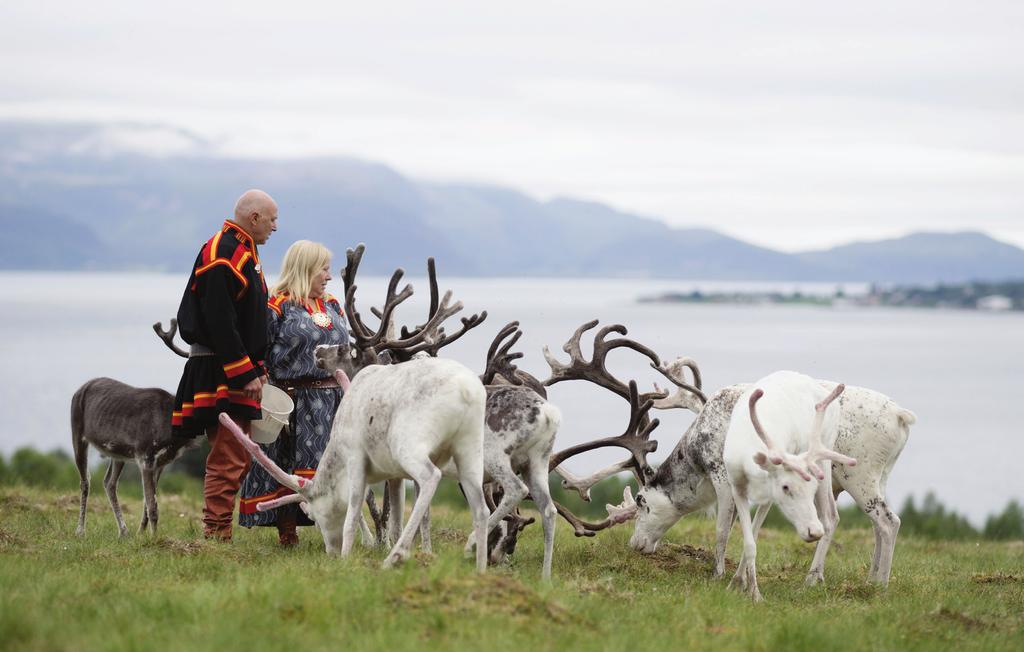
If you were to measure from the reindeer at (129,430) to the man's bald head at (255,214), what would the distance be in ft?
5.64

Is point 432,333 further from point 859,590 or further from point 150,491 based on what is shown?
point 859,590

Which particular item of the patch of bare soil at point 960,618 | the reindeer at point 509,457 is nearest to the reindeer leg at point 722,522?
the reindeer at point 509,457

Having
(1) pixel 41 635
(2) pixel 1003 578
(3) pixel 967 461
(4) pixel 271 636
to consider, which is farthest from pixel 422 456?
(3) pixel 967 461

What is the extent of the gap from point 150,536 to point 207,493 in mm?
570

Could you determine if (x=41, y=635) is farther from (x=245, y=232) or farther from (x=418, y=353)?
(x=418, y=353)

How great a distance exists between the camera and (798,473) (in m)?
8.83

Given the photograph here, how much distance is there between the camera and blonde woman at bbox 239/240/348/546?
1052cm

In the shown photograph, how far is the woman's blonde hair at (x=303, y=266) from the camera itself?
1060cm

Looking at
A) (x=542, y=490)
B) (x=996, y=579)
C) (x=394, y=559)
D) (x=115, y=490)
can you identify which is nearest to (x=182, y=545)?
(x=394, y=559)

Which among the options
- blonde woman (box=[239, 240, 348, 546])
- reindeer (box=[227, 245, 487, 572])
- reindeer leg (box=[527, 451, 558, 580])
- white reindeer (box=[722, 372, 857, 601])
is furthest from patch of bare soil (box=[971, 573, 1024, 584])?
blonde woman (box=[239, 240, 348, 546])

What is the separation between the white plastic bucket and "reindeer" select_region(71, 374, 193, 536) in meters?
0.91

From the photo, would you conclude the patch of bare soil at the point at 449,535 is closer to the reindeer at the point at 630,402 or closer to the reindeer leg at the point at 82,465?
the reindeer at the point at 630,402

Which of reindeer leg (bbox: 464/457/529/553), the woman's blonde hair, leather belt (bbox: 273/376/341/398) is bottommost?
reindeer leg (bbox: 464/457/529/553)

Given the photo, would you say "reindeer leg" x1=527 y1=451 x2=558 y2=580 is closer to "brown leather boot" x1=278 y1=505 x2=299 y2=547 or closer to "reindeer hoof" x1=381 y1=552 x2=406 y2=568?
"reindeer hoof" x1=381 y1=552 x2=406 y2=568
